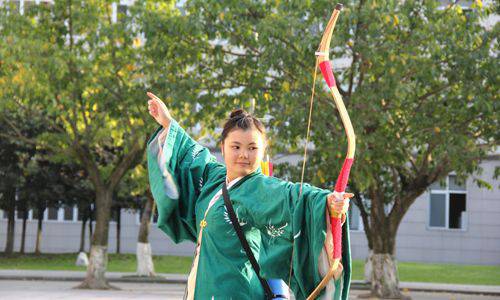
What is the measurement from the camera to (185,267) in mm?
28578

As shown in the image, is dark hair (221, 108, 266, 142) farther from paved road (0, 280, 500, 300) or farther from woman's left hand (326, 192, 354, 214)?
paved road (0, 280, 500, 300)

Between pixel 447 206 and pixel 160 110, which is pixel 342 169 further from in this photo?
pixel 447 206

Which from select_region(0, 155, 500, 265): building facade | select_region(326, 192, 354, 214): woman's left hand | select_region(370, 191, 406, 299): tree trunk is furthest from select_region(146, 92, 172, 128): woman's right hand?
select_region(0, 155, 500, 265): building facade

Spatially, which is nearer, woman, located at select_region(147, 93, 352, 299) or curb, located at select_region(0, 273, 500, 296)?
woman, located at select_region(147, 93, 352, 299)

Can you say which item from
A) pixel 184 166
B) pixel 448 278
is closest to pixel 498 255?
pixel 448 278

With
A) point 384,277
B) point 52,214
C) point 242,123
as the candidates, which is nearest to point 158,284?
point 384,277

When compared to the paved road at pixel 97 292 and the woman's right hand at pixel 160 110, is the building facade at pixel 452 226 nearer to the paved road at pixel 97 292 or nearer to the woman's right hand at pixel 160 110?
the paved road at pixel 97 292

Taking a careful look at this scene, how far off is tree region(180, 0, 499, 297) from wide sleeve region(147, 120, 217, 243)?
919 centimetres

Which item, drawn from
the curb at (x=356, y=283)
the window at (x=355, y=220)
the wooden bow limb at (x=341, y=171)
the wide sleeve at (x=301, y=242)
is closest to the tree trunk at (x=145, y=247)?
the curb at (x=356, y=283)

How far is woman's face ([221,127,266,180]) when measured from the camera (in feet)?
16.2

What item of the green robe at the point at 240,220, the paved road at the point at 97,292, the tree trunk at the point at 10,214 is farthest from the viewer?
the tree trunk at the point at 10,214

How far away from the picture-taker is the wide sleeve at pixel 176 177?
5.36 meters

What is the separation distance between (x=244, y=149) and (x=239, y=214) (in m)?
0.34

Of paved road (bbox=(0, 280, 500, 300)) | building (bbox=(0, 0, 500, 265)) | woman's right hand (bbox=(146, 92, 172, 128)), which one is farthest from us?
building (bbox=(0, 0, 500, 265))
